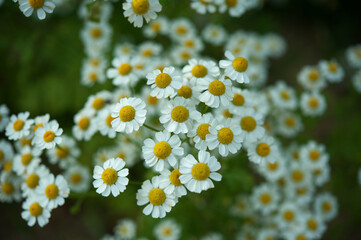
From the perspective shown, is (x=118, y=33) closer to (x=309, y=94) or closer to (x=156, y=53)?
(x=156, y=53)

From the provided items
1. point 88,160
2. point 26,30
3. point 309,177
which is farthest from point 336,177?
point 26,30

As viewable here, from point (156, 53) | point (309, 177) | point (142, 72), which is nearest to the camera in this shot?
point (142, 72)

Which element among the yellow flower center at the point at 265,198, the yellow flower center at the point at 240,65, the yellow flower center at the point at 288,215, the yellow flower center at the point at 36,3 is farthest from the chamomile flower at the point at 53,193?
the yellow flower center at the point at 288,215

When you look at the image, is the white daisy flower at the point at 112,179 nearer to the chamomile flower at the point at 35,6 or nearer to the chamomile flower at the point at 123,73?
the chamomile flower at the point at 123,73

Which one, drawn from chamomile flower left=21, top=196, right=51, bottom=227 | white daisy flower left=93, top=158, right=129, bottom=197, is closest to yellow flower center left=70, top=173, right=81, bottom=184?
chamomile flower left=21, top=196, right=51, bottom=227

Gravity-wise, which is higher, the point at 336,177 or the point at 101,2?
the point at 101,2

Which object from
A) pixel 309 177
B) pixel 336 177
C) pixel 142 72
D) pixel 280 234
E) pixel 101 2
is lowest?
pixel 280 234
